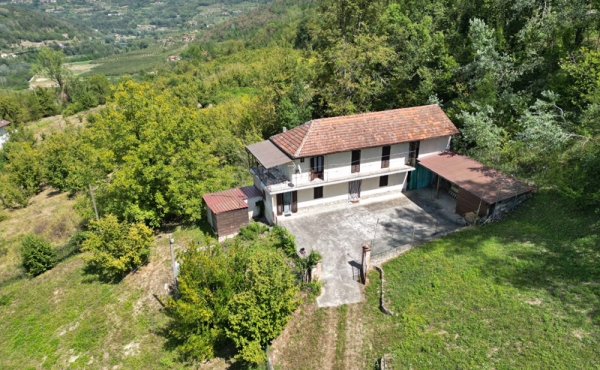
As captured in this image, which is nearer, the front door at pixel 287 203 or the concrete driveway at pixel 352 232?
the concrete driveway at pixel 352 232

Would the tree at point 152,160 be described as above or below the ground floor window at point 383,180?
above

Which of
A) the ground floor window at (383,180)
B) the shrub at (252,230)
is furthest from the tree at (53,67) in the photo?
the ground floor window at (383,180)

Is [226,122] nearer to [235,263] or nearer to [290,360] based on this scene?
[235,263]

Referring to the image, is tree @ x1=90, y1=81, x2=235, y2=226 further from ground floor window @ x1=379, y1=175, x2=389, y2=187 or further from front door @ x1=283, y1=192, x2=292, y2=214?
ground floor window @ x1=379, y1=175, x2=389, y2=187

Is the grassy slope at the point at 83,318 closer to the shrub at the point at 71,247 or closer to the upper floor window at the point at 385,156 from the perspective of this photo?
the shrub at the point at 71,247

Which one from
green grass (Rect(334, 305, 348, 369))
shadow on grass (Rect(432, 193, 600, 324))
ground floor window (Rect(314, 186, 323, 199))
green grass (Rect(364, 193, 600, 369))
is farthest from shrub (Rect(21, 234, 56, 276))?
shadow on grass (Rect(432, 193, 600, 324))

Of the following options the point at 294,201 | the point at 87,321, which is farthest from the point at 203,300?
the point at 294,201
